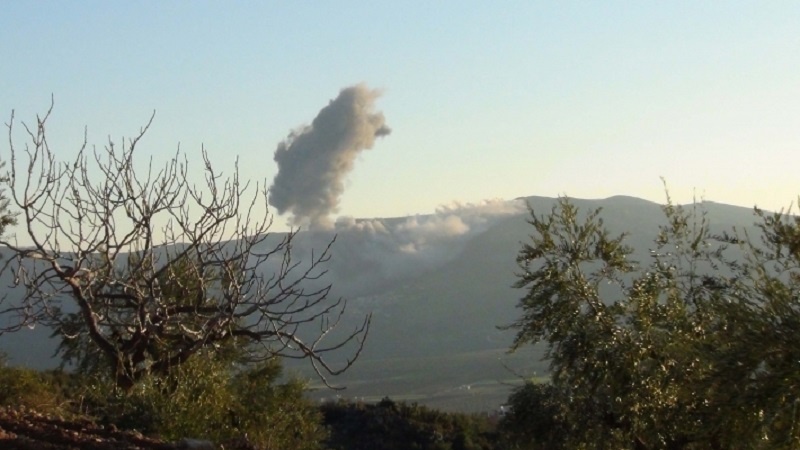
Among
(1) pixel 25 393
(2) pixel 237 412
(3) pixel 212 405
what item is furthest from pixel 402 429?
(1) pixel 25 393

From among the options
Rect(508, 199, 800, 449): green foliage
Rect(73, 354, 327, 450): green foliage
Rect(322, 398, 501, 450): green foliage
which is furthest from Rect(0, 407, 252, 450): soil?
Rect(322, 398, 501, 450): green foliage

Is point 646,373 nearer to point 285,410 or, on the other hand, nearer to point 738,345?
point 738,345

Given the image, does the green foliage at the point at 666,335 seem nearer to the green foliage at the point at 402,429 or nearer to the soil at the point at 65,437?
the soil at the point at 65,437

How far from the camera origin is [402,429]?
51.6m

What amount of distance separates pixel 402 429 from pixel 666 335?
1401 inches

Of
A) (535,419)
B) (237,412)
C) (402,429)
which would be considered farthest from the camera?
(402,429)

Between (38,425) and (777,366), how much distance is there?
9141 millimetres

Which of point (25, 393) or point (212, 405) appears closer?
point (212, 405)

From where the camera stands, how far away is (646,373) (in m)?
16.9

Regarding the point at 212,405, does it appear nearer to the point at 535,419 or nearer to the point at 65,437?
the point at 535,419

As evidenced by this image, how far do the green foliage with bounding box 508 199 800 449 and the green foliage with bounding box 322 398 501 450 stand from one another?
84.1 feet

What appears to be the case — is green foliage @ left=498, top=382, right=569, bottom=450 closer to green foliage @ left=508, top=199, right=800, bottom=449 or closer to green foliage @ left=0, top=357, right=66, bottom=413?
green foliage @ left=508, top=199, right=800, bottom=449

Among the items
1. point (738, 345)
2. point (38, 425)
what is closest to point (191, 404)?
point (38, 425)

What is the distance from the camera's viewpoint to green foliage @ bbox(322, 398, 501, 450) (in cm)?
4800
